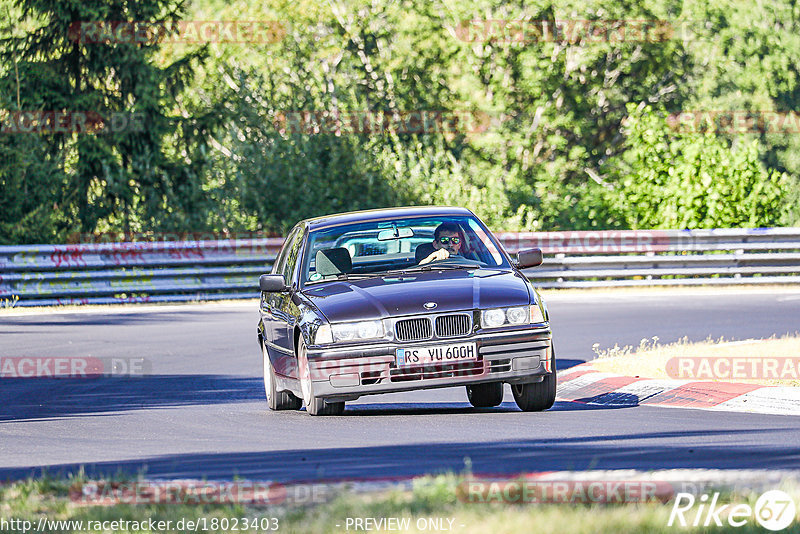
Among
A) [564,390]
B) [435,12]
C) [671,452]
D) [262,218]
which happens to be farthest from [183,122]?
[671,452]

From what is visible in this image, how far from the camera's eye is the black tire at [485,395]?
1123 centimetres

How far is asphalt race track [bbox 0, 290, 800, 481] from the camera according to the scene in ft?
24.9

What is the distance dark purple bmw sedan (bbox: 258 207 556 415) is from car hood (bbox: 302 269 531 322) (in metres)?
0.01

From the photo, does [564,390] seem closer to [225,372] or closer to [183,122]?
[225,372]

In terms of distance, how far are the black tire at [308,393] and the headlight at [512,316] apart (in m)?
1.38

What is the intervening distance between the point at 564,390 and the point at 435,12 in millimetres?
36123

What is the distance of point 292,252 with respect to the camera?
39.6 feet

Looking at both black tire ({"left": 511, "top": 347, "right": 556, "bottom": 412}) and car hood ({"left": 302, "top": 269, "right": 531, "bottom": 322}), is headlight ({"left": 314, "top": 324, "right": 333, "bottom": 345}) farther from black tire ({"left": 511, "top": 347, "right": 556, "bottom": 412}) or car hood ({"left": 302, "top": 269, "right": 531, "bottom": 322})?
black tire ({"left": 511, "top": 347, "right": 556, "bottom": 412})

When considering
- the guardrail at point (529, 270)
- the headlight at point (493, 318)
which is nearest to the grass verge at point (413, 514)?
the headlight at point (493, 318)

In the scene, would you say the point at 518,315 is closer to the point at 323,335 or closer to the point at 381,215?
the point at 323,335

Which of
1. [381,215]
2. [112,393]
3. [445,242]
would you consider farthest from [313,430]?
[112,393]

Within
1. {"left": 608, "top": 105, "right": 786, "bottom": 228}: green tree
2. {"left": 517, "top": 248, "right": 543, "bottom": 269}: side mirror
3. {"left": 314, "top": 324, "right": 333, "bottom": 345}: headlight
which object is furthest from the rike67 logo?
{"left": 608, "top": 105, "right": 786, "bottom": 228}: green tree

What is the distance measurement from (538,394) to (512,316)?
30.3 inches

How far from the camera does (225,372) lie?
14.7 meters
